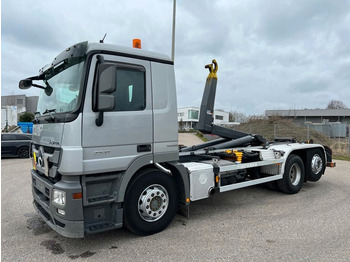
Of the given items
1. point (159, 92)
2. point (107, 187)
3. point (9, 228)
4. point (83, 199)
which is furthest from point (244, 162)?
point (9, 228)

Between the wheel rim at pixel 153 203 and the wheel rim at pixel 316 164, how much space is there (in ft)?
15.4

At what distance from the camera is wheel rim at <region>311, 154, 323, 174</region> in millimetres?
7010

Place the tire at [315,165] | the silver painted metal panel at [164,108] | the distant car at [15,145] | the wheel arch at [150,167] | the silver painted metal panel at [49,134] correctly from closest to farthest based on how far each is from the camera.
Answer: the silver painted metal panel at [49,134]
the wheel arch at [150,167]
the silver painted metal panel at [164,108]
the tire at [315,165]
the distant car at [15,145]

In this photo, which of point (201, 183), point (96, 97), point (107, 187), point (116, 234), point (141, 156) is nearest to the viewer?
point (96, 97)

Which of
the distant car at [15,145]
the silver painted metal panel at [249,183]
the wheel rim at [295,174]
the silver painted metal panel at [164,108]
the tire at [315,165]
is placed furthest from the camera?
the distant car at [15,145]

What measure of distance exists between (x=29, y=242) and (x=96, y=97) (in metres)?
2.41

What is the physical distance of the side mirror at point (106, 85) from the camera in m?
3.30

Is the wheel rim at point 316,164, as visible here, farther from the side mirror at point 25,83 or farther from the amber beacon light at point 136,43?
the side mirror at point 25,83

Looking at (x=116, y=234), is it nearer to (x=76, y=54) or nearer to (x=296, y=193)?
(x=76, y=54)

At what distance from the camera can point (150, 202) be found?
402cm

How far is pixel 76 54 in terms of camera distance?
11.9 ft

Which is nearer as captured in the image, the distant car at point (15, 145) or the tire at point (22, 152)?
the distant car at point (15, 145)

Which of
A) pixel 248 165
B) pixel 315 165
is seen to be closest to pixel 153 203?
pixel 248 165

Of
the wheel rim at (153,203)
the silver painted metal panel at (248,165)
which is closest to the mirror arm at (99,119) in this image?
the wheel rim at (153,203)
